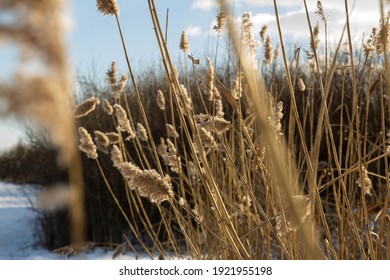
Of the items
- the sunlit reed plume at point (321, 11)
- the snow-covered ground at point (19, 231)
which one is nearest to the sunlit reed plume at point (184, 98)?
the sunlit reed plume at point (321, 11)

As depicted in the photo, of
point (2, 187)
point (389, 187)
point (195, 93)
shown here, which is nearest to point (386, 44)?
point (389, 187)

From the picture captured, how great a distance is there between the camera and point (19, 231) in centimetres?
386

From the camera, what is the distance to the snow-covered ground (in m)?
3.24

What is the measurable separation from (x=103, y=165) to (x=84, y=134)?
2633 mm

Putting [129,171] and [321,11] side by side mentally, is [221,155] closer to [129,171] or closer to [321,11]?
[321,11]

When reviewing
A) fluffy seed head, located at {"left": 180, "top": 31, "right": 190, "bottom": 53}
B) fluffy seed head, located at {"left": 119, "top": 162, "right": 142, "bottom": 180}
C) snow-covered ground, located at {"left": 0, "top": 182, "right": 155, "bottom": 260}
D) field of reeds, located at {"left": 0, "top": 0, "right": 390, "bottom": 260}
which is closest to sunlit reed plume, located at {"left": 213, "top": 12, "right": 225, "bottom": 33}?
A: field of reeds, located at {"left": 0, "top": 0, "right": 390, "bottom": 260}

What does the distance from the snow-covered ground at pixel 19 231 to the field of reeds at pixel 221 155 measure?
0.46 ft

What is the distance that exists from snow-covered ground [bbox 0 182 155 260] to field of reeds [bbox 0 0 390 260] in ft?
0.46

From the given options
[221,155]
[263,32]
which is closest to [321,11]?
[263,32]

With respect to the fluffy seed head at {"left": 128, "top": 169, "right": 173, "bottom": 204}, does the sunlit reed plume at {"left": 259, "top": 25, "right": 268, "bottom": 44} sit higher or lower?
higher

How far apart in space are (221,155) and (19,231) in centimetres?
268

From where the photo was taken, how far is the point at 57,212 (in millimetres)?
3680

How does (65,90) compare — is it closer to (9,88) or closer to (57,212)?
(9,88)

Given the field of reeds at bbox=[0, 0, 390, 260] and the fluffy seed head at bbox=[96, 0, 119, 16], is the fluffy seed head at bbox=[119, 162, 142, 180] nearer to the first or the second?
the field of reeds at bbox=[0, 0, 390, 260]
